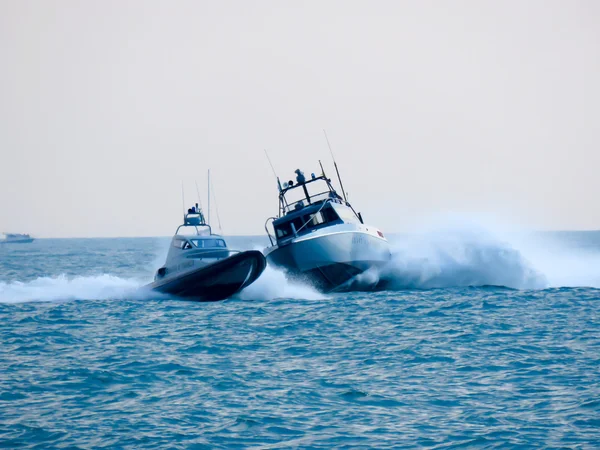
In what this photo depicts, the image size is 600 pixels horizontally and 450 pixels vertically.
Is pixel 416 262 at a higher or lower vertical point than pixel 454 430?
higher

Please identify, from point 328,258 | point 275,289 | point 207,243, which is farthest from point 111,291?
point 328,258

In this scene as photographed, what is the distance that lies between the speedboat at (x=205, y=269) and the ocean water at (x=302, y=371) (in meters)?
0.72

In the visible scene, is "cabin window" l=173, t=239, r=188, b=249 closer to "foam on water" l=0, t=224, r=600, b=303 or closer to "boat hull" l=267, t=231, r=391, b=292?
"foam on water" l=0, t=224, r=600, b=303

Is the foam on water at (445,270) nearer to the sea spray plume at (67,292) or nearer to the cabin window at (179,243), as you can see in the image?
the sea spray plume at (67,292)

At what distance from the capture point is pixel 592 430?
40.3 ft

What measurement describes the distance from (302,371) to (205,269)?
494 inches

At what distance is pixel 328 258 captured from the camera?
3059cm

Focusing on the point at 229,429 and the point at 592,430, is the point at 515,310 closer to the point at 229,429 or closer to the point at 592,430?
the point at 592,430

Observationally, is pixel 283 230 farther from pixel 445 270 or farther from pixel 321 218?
pixel 445 270

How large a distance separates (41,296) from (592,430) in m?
28.0

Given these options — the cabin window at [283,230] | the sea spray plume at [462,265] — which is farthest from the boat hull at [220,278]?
the sea spray plume at [462,265]

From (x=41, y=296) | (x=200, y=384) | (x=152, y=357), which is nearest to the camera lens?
(x=200, y=384)

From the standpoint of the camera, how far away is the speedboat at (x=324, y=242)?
1198 inches

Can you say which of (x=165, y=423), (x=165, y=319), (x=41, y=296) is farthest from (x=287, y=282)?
(x=165, y=423)
